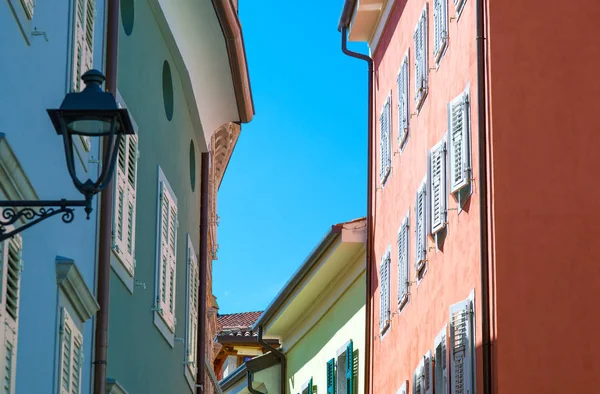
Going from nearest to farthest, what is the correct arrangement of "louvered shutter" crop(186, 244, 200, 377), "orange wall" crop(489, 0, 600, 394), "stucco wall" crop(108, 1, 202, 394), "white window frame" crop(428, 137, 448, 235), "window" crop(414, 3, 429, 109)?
"stucco wall" crop(108, 1, 202, 394) < "orange wall" crop(489, 0, 600, 394) < "white window frame" crop(428, 137, 448, 235) < "window" crop(414, 3, 429, 109) < "louvered shutter" crop(186, 244, 200, 377)

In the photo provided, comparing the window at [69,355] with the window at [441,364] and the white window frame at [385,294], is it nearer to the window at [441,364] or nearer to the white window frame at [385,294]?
the window at [441,364]

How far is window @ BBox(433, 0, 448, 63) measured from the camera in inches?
659

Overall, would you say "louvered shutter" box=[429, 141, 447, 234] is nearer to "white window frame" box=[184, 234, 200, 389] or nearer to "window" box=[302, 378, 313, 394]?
"white window frame" box=[184, 234, 200, 389]

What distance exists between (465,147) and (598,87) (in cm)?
161

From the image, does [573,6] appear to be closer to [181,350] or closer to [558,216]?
[558,216]

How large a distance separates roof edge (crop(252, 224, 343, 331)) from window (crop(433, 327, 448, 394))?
5.84 m

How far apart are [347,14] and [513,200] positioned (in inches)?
354

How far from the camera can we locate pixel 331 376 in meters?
25.0

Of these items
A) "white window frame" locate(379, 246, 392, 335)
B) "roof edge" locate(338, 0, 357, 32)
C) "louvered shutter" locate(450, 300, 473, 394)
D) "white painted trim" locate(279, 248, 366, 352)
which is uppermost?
"roof edge" locate(338, 0, 357, 32)

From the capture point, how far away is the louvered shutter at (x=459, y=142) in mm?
15102

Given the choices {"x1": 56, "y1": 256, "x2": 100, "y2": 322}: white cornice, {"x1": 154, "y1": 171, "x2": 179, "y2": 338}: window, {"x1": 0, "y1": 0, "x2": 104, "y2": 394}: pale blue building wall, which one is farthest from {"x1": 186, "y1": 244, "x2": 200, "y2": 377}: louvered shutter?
{"x1": 0, "y1": 0, "x2": 104, "y2": 394}: pale blue building wall

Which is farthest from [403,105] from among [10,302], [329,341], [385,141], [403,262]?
[10,302]

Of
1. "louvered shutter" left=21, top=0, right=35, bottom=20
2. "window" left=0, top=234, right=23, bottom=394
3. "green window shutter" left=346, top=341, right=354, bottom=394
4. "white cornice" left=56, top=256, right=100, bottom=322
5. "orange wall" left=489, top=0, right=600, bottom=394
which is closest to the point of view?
"window" left=0, top=234, right=23, bottom=394

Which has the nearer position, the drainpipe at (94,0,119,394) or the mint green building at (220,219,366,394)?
the drainpipe at (94,0,119,394)
